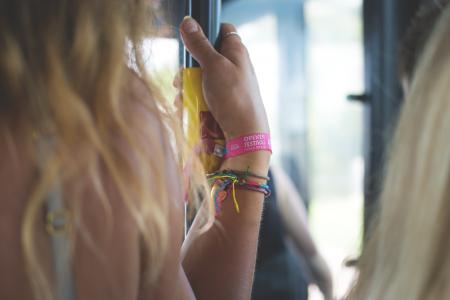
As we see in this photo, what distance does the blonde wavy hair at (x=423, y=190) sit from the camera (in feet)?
2.43

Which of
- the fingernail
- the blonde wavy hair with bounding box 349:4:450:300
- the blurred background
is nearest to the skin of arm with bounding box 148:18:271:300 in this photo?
the fingernail

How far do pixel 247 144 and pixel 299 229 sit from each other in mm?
834

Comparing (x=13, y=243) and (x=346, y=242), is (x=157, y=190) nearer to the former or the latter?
(x=13, y=243)

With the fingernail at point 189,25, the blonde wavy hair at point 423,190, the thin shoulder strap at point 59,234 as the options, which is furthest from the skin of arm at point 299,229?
the thin shoulder strap at point 59,234

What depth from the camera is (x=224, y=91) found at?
3.62ft

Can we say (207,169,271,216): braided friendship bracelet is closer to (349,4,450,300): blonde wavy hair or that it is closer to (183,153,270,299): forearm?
(183,153,270,299): forearm

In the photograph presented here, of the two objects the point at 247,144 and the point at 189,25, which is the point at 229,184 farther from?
the point at 189,25

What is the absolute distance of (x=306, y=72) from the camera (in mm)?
1884

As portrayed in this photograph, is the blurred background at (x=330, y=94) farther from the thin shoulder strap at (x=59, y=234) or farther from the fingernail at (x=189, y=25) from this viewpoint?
the thin shoulder strap at (x=59, y=234)

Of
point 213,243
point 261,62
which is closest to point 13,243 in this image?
point 213,243

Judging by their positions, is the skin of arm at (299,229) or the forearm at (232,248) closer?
the forearm at (232,248)

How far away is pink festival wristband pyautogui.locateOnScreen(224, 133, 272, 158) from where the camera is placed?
3.58 feet

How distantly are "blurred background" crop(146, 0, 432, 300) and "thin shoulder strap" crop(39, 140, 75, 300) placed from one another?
103 centimetres

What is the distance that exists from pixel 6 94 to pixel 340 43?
54.0 inches
